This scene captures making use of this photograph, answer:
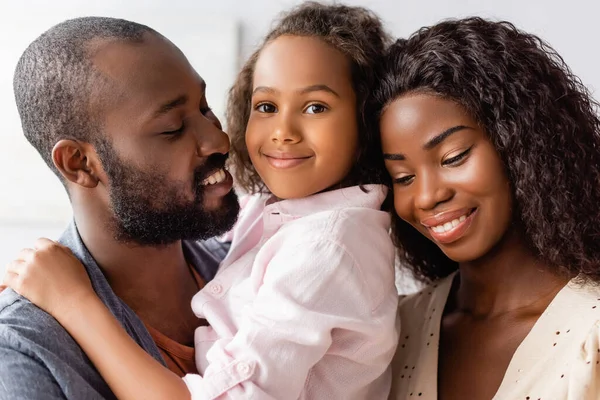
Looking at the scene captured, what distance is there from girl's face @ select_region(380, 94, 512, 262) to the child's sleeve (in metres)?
0.15

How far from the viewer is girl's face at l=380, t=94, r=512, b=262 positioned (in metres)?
1.57

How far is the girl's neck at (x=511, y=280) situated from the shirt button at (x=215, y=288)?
1.73 feet

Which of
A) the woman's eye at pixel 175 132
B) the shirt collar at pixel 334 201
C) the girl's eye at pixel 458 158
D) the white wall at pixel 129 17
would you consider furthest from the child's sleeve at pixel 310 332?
the white wall at pixel 129 17

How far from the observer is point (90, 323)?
1488 millimetres

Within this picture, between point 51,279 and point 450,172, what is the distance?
0.76m

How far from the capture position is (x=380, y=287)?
61.0 inches

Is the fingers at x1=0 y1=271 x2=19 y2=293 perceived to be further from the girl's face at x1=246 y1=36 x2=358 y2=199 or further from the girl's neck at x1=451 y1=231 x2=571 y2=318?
the girl's neck at x1=451 y1=231 x2=571 y2=318

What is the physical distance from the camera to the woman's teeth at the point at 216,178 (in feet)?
5.60

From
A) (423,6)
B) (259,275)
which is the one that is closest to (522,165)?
(259,275)

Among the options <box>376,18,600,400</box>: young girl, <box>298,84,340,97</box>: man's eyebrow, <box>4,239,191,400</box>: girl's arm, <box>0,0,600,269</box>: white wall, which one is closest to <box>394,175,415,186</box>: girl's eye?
<box>376,18,600,400</box>: young girl

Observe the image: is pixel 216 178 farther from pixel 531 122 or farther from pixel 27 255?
pixel 531 122

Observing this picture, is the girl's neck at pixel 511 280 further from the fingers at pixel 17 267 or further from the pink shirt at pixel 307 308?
the fingers at pixel 17 267

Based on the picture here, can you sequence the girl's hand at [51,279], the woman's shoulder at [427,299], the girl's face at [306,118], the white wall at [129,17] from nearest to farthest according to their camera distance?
the girl's hand at [51,279] → the girl's face at [306,118] → the woman's shoulder at [427,299] → the white wall at [129,17]

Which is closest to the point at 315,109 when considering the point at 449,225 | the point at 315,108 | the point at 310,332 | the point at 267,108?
the point at 315,108
